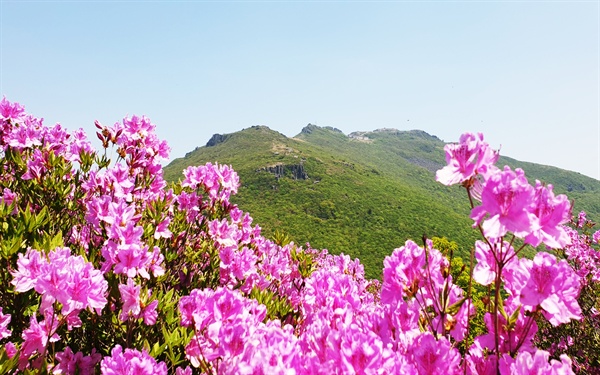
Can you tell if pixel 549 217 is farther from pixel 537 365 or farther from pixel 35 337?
pixel 35 337

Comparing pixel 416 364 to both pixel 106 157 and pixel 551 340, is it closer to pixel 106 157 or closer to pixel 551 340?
pixel 106 157

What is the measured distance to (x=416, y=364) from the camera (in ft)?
5.24

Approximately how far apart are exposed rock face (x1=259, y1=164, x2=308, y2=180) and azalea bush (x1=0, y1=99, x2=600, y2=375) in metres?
74.2

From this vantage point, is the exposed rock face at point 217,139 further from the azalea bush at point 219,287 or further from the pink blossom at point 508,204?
the pink blossom at point 508,204

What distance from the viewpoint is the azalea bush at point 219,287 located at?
1.43m

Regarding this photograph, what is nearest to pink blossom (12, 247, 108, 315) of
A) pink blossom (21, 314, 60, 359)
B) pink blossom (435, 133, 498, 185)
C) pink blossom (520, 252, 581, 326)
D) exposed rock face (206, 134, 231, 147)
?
pink blossom (21, 314, 60, 359)

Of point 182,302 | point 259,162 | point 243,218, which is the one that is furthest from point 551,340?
point 259,162

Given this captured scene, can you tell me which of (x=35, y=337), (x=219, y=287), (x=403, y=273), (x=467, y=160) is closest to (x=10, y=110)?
(x=35, y=337)

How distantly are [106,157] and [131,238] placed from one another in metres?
2.22

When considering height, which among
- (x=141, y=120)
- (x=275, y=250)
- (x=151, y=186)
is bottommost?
(x=275, y=250)

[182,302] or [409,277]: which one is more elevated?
[409,277]

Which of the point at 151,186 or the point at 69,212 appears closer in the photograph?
the point at 69,212

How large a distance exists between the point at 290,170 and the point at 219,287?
78275 mm

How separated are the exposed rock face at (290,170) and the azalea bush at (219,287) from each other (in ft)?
244
